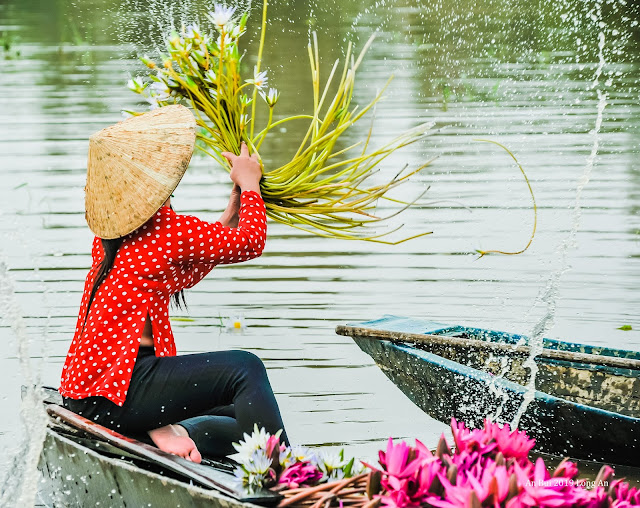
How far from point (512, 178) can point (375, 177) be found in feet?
3.15

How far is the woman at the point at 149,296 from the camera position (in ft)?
8.78

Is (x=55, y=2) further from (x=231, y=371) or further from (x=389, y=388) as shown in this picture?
(x=231, y=371)

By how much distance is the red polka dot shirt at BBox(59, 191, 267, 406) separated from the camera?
8.76 feet

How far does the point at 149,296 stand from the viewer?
8.86ft

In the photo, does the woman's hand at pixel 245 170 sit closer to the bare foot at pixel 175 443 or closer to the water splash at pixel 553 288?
the bare foot at pixel 175 443

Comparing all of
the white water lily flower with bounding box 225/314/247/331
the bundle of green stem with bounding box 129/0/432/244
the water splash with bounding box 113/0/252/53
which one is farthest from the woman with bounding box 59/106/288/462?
the water splash with bounding box 113/0/252/53

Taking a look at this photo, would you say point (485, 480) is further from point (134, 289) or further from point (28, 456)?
point (28, 456)

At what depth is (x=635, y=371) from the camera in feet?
12.2

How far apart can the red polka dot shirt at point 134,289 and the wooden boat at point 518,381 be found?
112 cm

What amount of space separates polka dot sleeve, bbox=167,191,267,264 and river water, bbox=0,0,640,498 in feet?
1.59

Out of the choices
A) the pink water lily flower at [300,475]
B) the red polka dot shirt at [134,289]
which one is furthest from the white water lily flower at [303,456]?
the red polka dot shirt at [134,289]

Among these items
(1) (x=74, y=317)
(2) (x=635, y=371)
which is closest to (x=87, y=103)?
(1) (x=74, y=317)

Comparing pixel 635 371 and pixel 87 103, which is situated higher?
pixel 87 103

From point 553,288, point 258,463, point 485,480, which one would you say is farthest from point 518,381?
point 485,480
